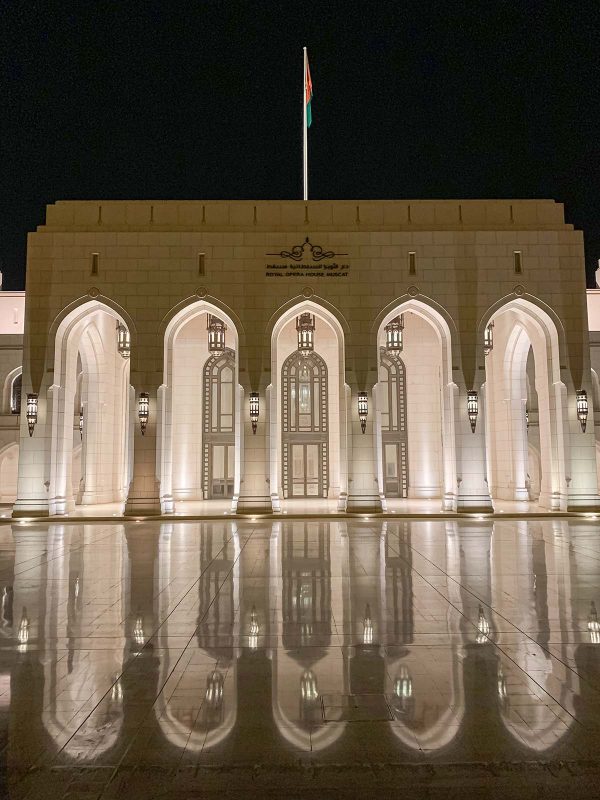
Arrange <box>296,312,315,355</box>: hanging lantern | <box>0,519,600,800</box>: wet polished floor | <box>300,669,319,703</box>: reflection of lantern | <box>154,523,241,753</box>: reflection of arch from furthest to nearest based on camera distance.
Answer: <box>296,312,315,355</box>: hanging lantern → <box>300,669,319,703</box>: reflection of lantern → <box>154,523,241,753</box>: reflection of arch → <box>0,519,600,800</box>: wet polished floor

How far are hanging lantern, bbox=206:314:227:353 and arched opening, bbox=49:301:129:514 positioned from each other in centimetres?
358

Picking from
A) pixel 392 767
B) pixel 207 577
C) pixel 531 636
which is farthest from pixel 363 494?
pixel 392 767

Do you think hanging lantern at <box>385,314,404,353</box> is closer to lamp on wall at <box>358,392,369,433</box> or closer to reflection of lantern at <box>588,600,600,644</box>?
lamp on wall at <box>358,392,369,433</box>

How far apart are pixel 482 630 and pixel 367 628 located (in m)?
1.11

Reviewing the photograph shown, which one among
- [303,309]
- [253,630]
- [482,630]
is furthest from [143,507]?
[482,630]

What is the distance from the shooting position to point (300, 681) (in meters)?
4.45

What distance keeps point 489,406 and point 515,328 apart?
3.69m

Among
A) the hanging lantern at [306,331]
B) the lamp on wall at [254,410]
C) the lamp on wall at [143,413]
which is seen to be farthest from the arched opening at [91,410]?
the hanging lantern at [306,331]

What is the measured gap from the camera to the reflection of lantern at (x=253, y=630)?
17.7 ft

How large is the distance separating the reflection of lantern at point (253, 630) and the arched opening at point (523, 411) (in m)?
16.6

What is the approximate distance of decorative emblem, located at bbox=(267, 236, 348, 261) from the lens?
2066 cm

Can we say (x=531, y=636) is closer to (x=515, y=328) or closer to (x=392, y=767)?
(x=392, y=767)

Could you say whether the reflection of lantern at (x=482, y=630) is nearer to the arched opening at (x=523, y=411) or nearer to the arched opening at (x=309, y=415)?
the arched opening at (x=523, y=411)

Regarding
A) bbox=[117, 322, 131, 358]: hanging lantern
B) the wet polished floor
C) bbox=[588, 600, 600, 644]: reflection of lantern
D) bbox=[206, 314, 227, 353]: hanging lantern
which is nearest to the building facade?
bbox=[117, 322, 131, 358]: hanging lantern
